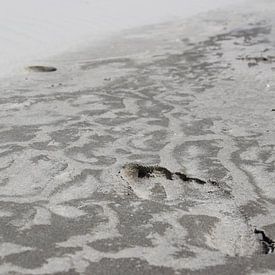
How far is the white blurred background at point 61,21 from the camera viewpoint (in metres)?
5.99

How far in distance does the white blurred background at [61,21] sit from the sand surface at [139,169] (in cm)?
78

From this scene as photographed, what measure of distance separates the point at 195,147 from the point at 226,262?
1257mm

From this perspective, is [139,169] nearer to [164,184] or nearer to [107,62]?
[164,184]

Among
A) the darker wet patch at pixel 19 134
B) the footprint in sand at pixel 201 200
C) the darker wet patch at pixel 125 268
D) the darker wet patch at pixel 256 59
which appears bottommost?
the darker wet patch at pixel 256 59

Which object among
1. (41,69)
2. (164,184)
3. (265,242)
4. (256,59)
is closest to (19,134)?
(164,184)

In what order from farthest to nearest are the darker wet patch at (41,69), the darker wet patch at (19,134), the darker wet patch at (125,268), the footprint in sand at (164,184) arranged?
the darker wet patch at (41,69)
the darker wet patch at (19,134)
the footprint in sand at (164,184)
the darker wet patch at (125,268)

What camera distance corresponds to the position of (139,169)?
2822 millimetres

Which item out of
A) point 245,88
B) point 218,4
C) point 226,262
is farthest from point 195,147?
point 218,4

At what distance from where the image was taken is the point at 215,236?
2178 mm

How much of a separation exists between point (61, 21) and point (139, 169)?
497 centimetres

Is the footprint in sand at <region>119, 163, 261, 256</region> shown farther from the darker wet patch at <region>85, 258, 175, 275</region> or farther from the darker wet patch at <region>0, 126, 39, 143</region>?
the darker wet patch at <region>0, 126, 39, 143</region>

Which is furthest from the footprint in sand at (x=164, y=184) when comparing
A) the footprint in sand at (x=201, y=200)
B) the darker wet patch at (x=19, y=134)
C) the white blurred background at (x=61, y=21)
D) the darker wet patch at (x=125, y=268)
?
the white blurred background at (x=61, y=21)

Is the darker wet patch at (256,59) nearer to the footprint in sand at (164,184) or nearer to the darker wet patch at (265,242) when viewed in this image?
the footprint in sand at (164,184)

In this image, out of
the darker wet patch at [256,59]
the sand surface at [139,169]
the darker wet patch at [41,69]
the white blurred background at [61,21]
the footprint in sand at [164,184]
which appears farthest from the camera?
the white blurred background at [61,21]
